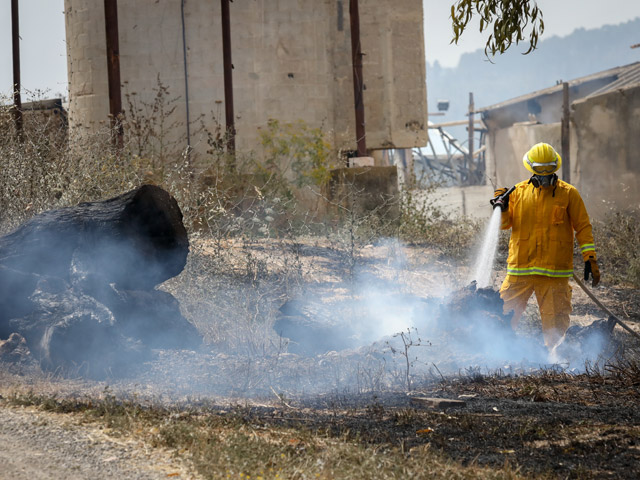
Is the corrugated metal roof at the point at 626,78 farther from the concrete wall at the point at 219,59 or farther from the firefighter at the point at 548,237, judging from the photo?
the firefighter at the point at 548,237

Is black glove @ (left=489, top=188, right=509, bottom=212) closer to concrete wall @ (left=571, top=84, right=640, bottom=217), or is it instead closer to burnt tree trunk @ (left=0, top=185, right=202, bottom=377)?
burnt tree trunk @ (left=0, top=185, right=202, bottom=377)

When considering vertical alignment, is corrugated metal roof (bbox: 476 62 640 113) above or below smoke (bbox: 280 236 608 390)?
above

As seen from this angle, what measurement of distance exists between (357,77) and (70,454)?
11.0 meters

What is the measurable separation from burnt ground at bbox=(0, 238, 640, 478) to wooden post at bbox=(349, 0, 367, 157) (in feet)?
24.0

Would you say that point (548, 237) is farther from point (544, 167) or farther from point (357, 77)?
point (357, 77)

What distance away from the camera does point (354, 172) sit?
39.0ft

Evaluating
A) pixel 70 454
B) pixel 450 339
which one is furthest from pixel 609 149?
pixel 70 454

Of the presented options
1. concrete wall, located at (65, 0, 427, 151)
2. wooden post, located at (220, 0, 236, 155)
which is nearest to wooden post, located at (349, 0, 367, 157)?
concrete wall, located at (65, 0, 427, 151)

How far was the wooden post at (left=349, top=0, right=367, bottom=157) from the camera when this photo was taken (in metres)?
13.3

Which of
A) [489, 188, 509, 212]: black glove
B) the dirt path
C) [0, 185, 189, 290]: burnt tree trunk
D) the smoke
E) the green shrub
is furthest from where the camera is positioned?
the green shrub

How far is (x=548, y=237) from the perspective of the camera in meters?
6.25

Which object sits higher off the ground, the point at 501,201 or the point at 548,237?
the point at 501,201

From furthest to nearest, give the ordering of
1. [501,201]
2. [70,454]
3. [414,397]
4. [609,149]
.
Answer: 1. [609,149]
2. [501,201]
3. [414,397]
4. [70,454]

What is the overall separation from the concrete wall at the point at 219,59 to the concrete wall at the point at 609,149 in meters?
4.23
